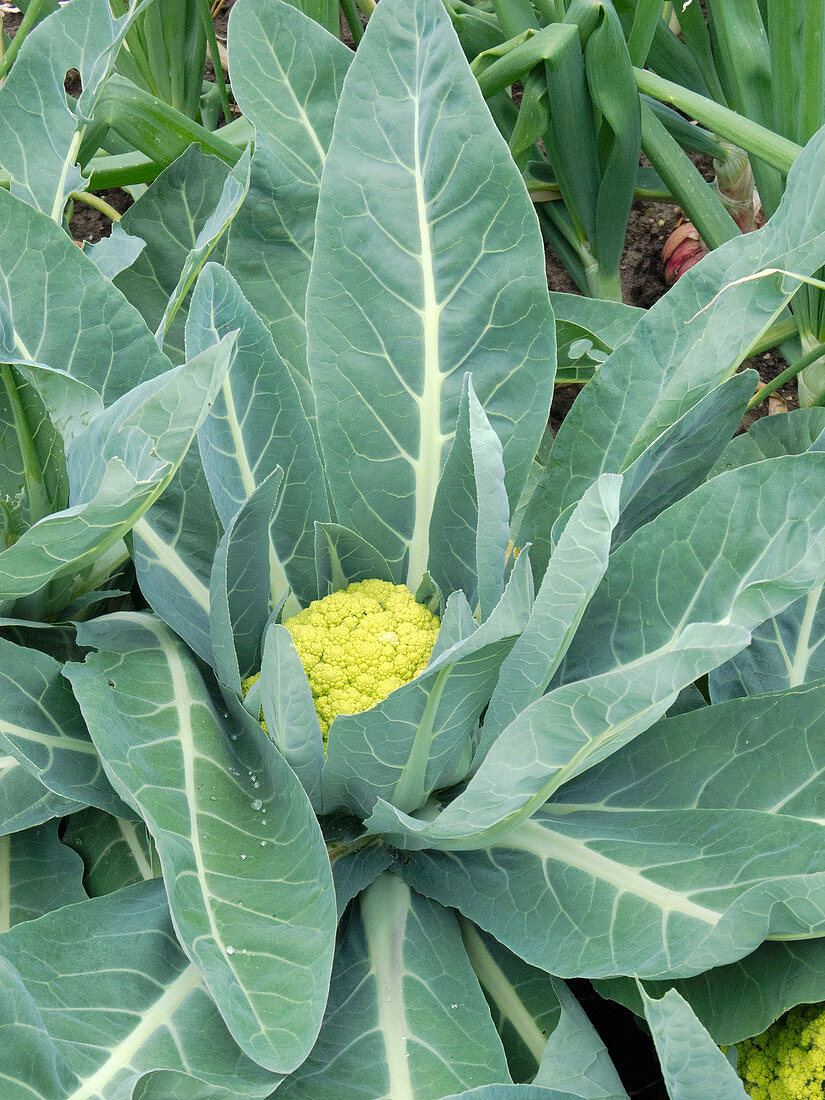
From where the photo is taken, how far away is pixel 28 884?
0.76 metres

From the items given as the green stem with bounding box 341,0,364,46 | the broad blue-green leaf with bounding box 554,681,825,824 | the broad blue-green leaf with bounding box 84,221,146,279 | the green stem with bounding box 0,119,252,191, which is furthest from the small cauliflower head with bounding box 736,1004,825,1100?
the green stem with bounding box 341,0,364,46

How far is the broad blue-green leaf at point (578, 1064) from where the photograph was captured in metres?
0.62

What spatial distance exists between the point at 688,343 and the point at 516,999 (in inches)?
21.1

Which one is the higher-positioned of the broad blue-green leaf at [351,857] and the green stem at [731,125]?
the green stem at [731,125]

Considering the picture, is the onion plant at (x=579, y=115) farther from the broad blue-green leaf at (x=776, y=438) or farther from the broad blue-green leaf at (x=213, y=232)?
the broad blue-green leaf at (x=213, y=232)

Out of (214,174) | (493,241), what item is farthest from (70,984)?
(214,174)

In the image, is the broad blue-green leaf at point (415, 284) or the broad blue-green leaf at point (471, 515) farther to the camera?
the broad blue-green leaf at point (415, 284)

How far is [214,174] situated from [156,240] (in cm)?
9

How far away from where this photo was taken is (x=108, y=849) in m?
0.79

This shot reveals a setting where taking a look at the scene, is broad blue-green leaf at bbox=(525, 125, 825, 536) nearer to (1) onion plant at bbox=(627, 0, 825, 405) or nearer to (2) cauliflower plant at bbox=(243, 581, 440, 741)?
(2) cauliflower plant at bbox=(243, 581, 440, 741)

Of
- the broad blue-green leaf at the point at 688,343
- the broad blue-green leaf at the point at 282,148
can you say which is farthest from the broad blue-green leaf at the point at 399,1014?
the broad blue-green leaf at the point at 282,148

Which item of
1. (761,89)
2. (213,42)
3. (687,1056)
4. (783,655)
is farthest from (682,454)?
(213,42)

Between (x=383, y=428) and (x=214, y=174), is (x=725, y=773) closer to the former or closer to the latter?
(x=383, y=428)

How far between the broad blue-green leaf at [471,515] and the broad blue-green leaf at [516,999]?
0.29 m
